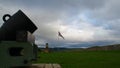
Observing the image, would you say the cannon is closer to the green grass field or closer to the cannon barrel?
the cannon barrel

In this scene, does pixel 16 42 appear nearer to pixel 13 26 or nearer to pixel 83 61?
pixel 13 26

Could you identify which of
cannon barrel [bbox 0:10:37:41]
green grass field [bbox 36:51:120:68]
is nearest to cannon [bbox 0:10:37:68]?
cannon barrel [bbox 0:10:37:41]

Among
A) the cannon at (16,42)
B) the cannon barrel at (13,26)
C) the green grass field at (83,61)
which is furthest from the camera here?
the green grass field at (83,61)

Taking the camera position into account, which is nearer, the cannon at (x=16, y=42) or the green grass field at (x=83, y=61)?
the cannon at (x=16, y=42)

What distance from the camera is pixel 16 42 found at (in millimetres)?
3152

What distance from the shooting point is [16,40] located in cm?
320

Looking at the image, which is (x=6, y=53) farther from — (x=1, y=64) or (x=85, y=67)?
(x=85, y=67)

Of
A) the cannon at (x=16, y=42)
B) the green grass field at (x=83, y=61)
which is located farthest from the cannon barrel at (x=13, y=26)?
the green grass field at (x=83, y=61)

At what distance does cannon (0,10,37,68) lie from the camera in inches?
123

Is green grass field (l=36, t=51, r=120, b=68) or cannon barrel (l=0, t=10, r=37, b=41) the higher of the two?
cannon barrel (l=0, t=10, r=37, b=41)

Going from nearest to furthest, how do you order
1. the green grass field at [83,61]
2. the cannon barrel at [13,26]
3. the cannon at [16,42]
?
1. the cannon at [16,42]
2. the cannon barrel at [13,26]
3. the green grass field at [83,61]

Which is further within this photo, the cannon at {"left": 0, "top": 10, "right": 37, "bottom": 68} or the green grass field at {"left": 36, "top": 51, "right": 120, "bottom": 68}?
the green grass field at {"left": 36, "top": 51, "right": 120, "bottom": 68}

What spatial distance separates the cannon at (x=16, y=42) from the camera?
313cm

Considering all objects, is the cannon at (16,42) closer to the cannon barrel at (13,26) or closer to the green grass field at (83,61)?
the cannon barrel at (13,26)
